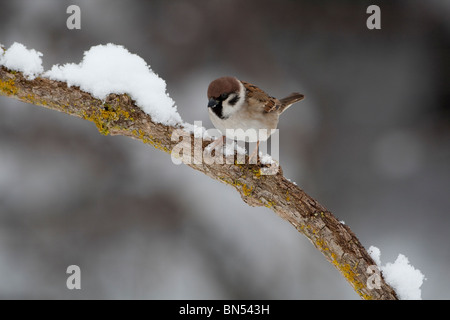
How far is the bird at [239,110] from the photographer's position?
2348 mm

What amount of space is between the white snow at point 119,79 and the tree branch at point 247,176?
4cm

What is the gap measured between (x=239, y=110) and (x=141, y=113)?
57 cm

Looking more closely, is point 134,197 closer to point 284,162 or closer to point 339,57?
point 284,162

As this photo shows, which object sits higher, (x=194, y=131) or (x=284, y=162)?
(x=284, y=162)

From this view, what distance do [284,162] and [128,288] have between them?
2118 mm

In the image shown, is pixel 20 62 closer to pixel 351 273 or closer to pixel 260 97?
pixel 260 97

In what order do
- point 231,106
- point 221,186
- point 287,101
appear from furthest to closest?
point 221,186 → point 287,101 → point 231,106

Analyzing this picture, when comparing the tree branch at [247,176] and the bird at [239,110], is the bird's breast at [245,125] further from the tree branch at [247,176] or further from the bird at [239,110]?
the tree branch at [247,176]

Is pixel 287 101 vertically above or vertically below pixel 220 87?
above

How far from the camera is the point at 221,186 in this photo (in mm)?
4594

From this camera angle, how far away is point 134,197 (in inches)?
176

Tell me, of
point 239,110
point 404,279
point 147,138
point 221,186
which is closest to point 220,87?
point 239,110

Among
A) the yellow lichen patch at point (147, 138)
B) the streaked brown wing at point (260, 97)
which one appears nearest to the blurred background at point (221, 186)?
the streaked brown wing at point (260, 97)
